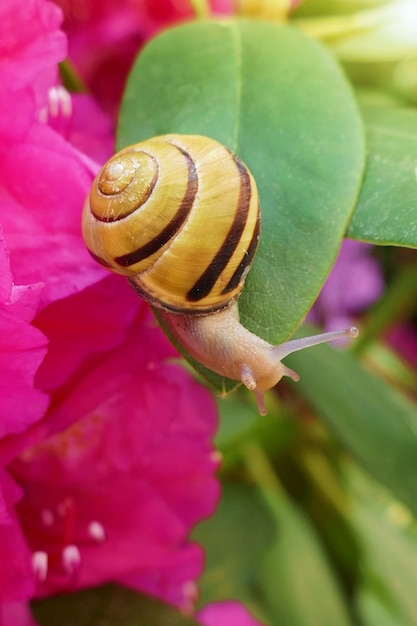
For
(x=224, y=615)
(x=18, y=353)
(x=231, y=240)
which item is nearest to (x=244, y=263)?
(x=231, y=240)

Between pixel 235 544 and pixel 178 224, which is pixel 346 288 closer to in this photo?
pixel 235 544

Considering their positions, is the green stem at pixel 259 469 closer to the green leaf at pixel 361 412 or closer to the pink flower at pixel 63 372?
the green leaf at pixel 361 412

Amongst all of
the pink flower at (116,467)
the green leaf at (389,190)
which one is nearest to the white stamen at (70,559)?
the pink flower at (116,467)

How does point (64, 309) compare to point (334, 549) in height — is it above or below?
above

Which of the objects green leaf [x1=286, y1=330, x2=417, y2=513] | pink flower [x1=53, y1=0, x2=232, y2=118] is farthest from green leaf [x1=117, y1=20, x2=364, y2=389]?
green leaf [x1=286, y1=330, x2=417, y2=513]

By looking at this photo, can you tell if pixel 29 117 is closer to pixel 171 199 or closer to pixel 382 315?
pixel 171 199

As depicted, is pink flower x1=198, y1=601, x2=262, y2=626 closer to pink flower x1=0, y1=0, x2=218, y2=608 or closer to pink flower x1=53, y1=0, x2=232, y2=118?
pink flower x1=0, y1=0, x2=218, y2=608

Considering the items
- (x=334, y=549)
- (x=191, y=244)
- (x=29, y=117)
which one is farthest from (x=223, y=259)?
(x=334, y=549)
